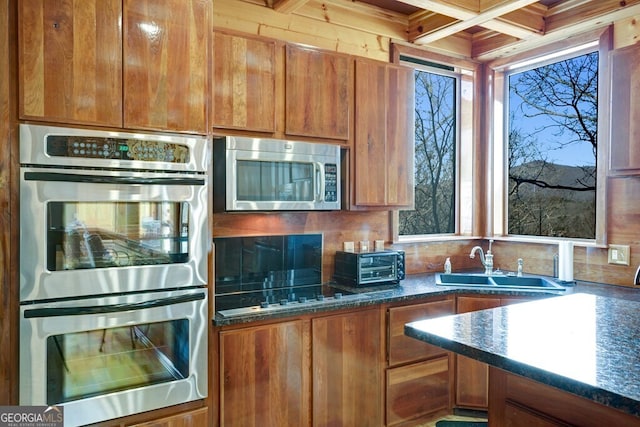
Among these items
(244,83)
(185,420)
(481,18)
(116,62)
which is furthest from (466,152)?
(185,420)

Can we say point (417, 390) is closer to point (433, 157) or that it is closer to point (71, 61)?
point (433, 157)

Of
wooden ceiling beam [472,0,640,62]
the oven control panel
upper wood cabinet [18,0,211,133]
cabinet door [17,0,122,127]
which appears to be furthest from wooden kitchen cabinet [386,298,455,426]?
wooden ceiling beam [472,0,640,62]

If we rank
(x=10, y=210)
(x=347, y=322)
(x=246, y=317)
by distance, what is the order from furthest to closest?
(x=347, y=322), (x=246, y=317), (x=10, y=210)

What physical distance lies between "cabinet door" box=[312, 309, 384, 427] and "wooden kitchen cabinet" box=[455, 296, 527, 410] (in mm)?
628

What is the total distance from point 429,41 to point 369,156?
1120 mm

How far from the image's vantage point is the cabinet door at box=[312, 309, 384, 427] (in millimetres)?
2502

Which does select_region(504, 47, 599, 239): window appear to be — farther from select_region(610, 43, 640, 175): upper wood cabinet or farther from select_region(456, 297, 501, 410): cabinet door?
select_region(456, 297, 501, 410): cabinet door

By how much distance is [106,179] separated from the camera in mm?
1883

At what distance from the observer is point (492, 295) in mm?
2932

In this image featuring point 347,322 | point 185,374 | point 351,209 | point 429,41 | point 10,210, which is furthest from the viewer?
point 429,41

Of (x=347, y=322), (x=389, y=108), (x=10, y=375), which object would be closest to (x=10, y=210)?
(x=10, y=375)

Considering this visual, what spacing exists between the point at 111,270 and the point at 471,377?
2.34 meters

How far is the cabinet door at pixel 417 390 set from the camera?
2787 millimetres

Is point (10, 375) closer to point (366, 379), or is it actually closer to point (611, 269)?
point (366, 379)
